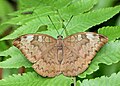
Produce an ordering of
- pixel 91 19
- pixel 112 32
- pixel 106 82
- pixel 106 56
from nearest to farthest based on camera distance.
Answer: pixel 106 82 < pixel 106 56 < pixel 112 32 < pixel 91 19

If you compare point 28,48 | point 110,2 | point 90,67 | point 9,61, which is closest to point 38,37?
point 28,48

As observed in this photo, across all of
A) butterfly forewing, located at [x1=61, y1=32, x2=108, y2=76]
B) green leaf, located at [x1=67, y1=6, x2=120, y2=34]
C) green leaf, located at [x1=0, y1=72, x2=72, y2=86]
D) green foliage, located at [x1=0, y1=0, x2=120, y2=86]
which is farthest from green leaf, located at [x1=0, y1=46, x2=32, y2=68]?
green leaf, located at [x1=67, y1=6, x2=120, y2=34]

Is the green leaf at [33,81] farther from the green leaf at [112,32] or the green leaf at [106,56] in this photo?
the green leaf at [112,32]

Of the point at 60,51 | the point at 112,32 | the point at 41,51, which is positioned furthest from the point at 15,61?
the point at 112,32

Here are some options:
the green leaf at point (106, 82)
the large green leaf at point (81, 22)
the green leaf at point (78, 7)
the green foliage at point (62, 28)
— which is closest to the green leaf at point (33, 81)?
the green foliage at point (62, 28)

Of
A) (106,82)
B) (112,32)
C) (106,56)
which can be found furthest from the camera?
(112,32)

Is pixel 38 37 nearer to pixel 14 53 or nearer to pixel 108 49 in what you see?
pixel 14 53

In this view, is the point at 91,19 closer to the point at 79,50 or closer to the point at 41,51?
the point at 79,50
